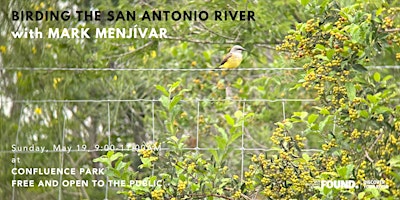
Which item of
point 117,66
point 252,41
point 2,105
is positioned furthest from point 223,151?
point 117,66

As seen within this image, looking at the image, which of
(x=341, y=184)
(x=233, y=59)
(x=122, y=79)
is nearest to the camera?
(x=341, y=184)

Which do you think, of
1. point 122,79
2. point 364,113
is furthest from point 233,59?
point 364,113

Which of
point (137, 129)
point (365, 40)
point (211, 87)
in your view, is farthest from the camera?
point (137, 129)

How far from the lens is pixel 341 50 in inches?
54.7

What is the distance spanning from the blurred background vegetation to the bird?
0.10 metres

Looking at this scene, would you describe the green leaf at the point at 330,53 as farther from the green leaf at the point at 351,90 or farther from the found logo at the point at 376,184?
the found logo at the point at 376,184

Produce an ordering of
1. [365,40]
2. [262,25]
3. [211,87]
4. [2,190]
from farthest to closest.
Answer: [211,87] < [262,25] < [2,190] < [365,40]

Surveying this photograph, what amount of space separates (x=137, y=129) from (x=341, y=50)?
126cm

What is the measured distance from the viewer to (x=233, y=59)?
1957mm

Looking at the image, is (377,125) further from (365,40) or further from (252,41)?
(252,41)

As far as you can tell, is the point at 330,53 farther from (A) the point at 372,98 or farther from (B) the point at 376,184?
(B) the point at 376,184

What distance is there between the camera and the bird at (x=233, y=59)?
196cm

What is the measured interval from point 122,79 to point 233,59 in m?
0.52

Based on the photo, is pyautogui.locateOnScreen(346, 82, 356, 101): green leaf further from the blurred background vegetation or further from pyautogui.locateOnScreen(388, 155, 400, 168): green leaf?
the blurred background vegetation
